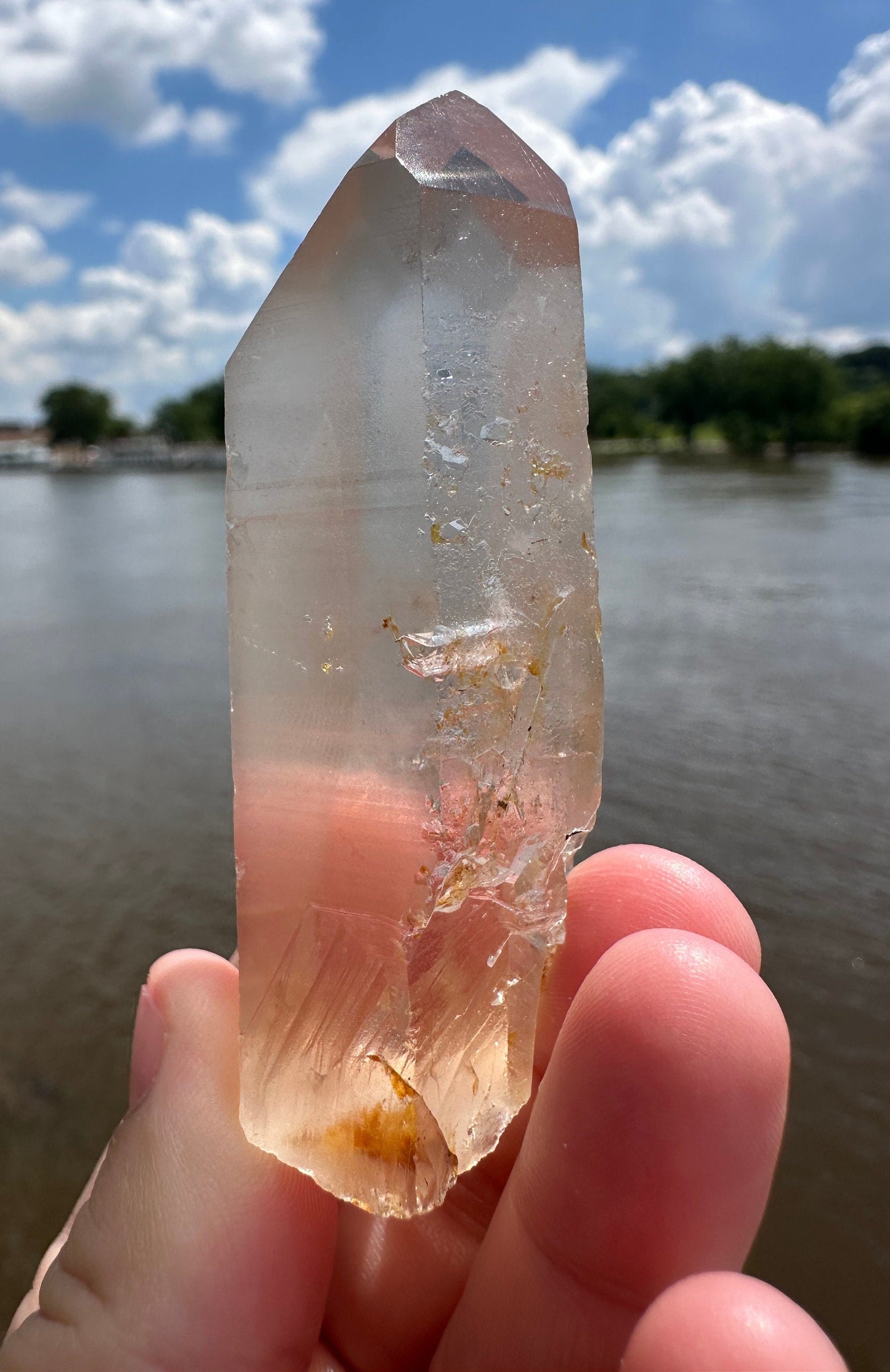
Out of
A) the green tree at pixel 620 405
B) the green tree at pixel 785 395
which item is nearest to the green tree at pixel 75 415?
the green tree at pixel 620 405

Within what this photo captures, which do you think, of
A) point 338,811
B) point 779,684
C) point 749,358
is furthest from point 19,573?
point 749,358

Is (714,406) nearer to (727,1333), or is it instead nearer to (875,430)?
(875,430)

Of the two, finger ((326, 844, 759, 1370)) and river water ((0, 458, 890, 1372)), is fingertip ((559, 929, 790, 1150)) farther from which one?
river water ((0, 458, 890, 1372))

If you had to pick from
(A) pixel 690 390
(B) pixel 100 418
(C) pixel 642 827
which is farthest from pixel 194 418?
(C) pixel 642 827

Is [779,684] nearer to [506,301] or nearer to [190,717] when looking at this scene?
[190,717]

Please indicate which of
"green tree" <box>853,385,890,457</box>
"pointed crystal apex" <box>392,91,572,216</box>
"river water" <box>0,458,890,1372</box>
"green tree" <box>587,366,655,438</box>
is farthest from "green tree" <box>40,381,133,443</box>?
"pointed crystal apex" <box>392,91,572,216</box>

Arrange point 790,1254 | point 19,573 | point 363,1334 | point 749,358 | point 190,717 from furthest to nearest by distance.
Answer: point 749,358 → point 19,573 → point 190,717 → point 790,1254 → point 363,1334

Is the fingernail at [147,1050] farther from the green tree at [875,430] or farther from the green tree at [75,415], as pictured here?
the green tree at [75,415]
